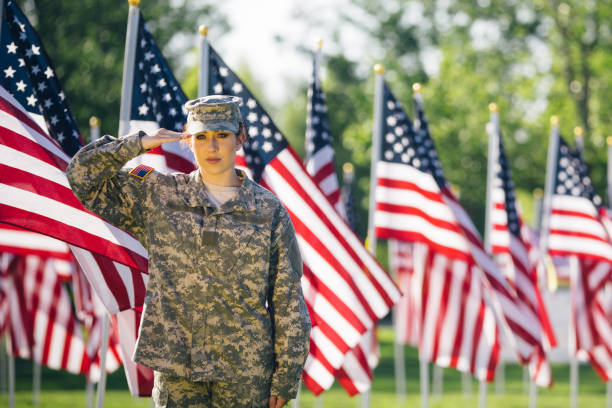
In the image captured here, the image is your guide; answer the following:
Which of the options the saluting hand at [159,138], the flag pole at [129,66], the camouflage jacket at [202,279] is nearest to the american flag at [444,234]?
the flag pole at [129,66]

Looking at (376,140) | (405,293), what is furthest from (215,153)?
(405,293)

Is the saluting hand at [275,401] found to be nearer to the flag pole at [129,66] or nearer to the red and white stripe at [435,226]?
the flag pole at [129,66]

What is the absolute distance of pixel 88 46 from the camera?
30.2m

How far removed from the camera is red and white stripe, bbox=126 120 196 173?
20.2 feet

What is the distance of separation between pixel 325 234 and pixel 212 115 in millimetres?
2979

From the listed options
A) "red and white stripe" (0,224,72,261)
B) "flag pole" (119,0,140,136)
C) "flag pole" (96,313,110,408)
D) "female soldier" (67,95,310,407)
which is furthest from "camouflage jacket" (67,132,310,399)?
"red and white stripe" (0,224,72,261)

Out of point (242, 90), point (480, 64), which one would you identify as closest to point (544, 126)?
point (480, 64)

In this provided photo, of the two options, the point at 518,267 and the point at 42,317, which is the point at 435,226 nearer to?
the point at 518,267

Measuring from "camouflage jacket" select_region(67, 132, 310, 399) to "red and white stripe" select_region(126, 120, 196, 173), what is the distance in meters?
2.24

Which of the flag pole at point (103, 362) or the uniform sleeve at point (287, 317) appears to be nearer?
the uniform sleeve at point (287, 317)

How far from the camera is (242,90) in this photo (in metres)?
6.80

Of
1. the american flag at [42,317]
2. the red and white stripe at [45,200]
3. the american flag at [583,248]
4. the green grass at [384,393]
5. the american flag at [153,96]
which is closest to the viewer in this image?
the red and white stripe at [45,200]

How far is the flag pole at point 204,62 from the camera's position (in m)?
6.70

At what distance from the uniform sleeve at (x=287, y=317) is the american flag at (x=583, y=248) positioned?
23.1 feet
